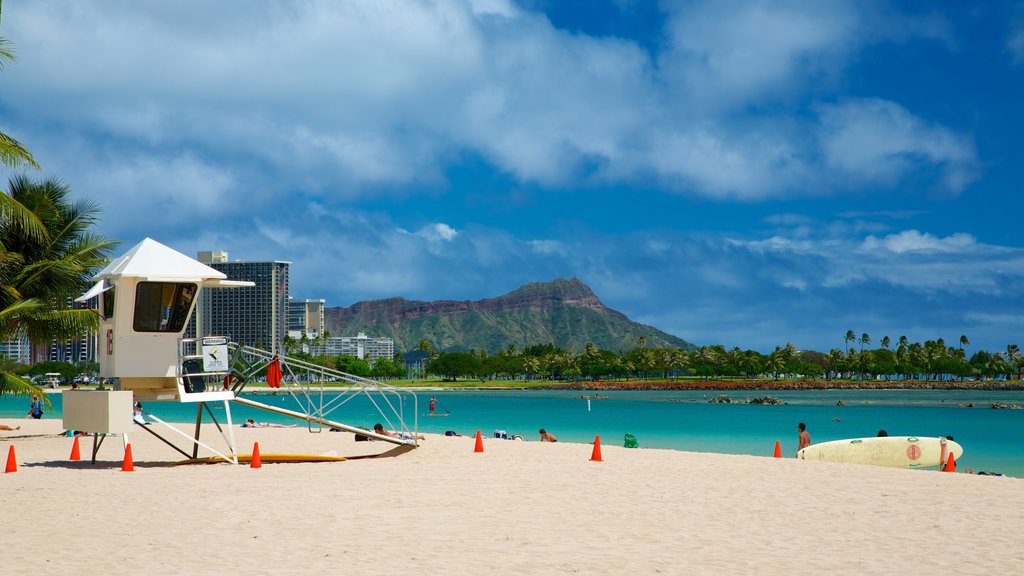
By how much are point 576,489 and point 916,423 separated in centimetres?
6617

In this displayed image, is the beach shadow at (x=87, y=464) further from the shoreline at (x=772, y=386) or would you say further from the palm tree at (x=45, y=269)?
the shoreline at (x=772, y=386)

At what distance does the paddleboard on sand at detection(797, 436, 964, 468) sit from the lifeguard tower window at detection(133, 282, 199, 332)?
15.5 m

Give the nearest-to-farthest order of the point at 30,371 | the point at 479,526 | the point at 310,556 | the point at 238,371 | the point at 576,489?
the point at 310,556, the point at 479,526, the point at 576,489, the point at 238,371, the point at 30,371

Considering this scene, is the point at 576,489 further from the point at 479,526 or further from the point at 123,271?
the point at 123,271

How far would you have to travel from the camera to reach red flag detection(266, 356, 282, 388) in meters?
21.8

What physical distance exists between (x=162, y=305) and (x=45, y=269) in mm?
12687

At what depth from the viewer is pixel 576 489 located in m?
17.0

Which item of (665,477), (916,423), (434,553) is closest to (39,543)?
Result: (434,553)

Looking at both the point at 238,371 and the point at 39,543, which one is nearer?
the point at 39,543

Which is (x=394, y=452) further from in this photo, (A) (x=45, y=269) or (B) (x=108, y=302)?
(A) (x=45, y=269)

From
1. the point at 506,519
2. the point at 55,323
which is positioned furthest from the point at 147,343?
the point at 55,323

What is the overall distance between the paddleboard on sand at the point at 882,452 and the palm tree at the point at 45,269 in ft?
75.6

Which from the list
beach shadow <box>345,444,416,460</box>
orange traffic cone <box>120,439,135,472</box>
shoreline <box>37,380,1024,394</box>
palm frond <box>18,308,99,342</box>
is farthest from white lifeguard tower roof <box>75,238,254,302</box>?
shoreline <box>37,380,1024,394</box>

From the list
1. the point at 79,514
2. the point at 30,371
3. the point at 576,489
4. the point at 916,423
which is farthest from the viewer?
the point at 30,371
